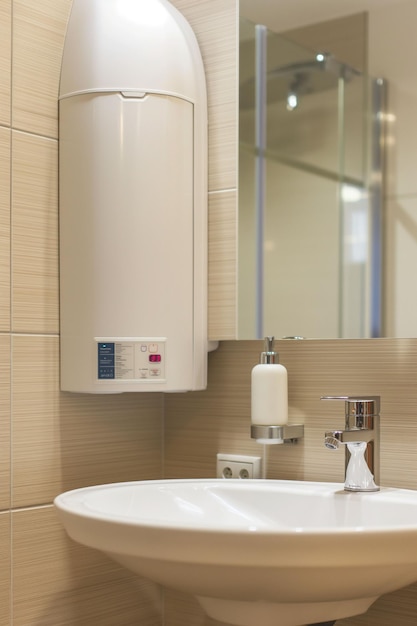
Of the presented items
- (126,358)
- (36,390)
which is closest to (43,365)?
(36,390)

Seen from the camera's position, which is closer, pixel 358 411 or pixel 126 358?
pixel 358 411

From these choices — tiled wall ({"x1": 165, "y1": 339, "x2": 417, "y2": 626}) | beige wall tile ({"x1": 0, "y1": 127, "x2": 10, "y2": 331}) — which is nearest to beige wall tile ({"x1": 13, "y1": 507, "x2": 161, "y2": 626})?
tiled wall ({"x1": 165, "y1": 339, "x2": 417, "y2": 626})

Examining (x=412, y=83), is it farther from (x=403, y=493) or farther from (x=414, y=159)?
(x=403, y=493)

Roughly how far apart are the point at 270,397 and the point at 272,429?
0.06m

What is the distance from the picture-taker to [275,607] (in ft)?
3.99

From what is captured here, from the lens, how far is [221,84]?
174cm

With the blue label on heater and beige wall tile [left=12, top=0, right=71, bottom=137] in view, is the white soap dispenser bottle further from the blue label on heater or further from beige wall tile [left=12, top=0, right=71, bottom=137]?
beige wall tile [left=12, top=0, right=71, bottom=137]

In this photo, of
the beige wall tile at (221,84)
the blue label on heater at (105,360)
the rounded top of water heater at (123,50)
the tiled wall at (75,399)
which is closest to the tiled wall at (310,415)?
the tiled wall at (75,399)

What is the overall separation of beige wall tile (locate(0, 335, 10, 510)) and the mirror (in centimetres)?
46

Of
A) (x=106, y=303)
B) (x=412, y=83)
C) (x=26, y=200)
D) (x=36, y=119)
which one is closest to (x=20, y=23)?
(x=36, y=119)

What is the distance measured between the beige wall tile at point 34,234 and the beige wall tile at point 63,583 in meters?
0.36

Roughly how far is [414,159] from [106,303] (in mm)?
598

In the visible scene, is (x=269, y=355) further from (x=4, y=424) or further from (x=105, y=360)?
(x=4, y=424)

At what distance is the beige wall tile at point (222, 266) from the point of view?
1.70m
